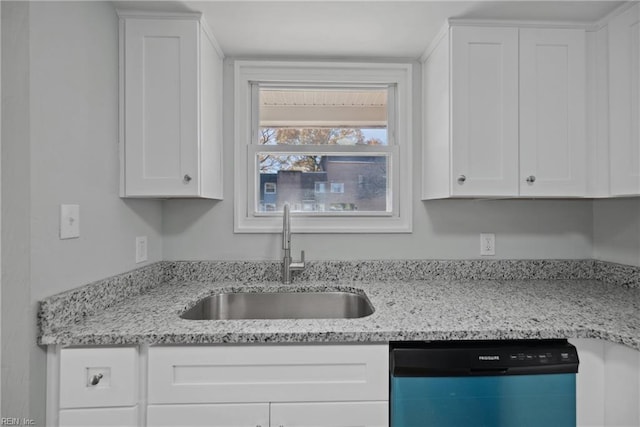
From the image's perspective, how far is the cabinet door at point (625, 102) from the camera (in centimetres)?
136

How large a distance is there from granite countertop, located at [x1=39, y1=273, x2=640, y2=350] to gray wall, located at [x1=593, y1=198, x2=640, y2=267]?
0.76 ft

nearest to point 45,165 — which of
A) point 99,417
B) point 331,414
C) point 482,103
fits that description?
point 99,417

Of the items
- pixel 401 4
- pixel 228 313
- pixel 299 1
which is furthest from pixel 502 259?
pixel 299 1

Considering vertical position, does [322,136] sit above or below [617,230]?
above

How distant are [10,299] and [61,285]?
144 mm

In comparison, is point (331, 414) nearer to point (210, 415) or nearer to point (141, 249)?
point (210, 415)

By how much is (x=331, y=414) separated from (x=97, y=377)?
0.74 meters

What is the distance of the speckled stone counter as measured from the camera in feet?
3.34

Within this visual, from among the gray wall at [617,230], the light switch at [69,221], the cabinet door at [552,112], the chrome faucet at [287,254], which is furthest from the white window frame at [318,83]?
the gray wall at [617,230]

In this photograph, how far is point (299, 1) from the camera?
4.39ft

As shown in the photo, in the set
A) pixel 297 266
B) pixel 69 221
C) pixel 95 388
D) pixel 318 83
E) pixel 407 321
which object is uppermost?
pixel 318 83

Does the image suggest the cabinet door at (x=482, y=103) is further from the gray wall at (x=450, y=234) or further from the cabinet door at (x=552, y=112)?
the gray wall at (x=450, y=234)

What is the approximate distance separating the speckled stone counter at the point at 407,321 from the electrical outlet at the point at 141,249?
0.15 metres

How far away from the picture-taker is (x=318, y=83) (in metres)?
1.87
